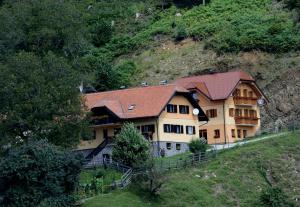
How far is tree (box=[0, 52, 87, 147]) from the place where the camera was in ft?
306

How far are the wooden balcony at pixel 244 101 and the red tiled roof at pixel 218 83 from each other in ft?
6.22

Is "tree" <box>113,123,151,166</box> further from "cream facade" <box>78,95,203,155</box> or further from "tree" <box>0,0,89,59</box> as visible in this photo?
"tree" <box>0,0,89,59</box>

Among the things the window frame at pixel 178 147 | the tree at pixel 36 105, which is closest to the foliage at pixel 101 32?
the window frame at pixel 178 147

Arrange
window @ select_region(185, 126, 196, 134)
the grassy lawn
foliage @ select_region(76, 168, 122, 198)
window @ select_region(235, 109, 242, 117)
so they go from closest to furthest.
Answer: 1. the grassy lawn
2. foliage @ select_region(76, 168, 122, 198)
3. window @ select_region(185, 126, 196, 134)
4. window @ select_region(235, 109, 242, 117)

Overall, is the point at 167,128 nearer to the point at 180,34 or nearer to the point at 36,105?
the point at 36,105

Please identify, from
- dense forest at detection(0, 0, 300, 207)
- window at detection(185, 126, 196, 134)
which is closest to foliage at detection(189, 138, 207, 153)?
window at detection(185, 126, 196, 134)

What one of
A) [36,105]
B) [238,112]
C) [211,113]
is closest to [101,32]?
[211,113]

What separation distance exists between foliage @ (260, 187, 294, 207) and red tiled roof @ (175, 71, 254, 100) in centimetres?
2431

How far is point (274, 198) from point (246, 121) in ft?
89.0

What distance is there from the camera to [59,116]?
94.6 m

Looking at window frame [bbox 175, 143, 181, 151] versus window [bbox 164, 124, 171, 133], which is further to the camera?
window frame [bbox 175, 143, 181, 151]

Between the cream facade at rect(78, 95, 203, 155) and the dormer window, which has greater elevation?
the dormer window

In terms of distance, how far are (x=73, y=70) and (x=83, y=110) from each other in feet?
15.9

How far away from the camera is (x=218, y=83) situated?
116188mm
